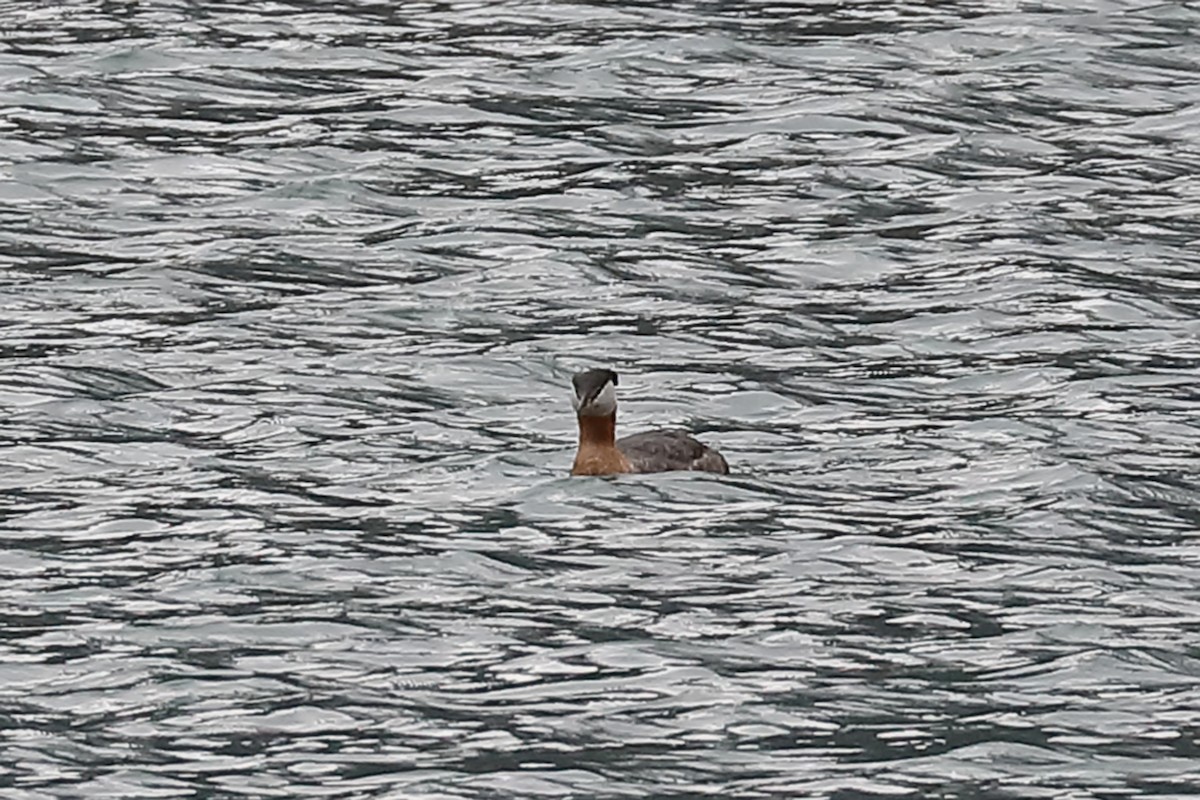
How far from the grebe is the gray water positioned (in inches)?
4.8

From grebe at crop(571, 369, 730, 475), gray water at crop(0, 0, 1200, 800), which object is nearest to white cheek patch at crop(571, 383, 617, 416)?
grebe at crop(571, 369, 730, 475)

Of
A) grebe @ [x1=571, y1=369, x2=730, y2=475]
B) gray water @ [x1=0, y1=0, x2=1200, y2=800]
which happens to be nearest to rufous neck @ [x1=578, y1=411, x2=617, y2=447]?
grebe @ [x1=571, y1=369, x2=730, y2=475]

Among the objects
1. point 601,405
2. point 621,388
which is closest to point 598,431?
point 601,405

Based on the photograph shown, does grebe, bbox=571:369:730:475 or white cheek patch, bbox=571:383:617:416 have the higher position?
white cheek patch, bbox=571:383:617:416

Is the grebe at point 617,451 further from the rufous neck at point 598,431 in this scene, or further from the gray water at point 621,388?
the gray water at point 621,388

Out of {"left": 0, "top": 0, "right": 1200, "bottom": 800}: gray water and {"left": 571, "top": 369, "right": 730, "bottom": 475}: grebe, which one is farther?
{"left": 571, "top": 369, "right": 730, "bottom": 475}: grebe

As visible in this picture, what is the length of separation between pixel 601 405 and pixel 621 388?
2.15 metres

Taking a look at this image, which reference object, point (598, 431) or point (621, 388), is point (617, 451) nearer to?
point (598, 431)

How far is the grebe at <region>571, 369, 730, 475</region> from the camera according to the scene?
17.0 meters

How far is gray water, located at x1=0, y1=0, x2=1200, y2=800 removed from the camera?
43.1 feet

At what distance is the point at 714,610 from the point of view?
14648mm

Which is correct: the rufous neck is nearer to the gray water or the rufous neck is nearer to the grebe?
the grebe

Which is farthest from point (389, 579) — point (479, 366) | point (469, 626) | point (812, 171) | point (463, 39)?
point (463, 39)

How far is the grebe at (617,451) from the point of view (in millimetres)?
17031
